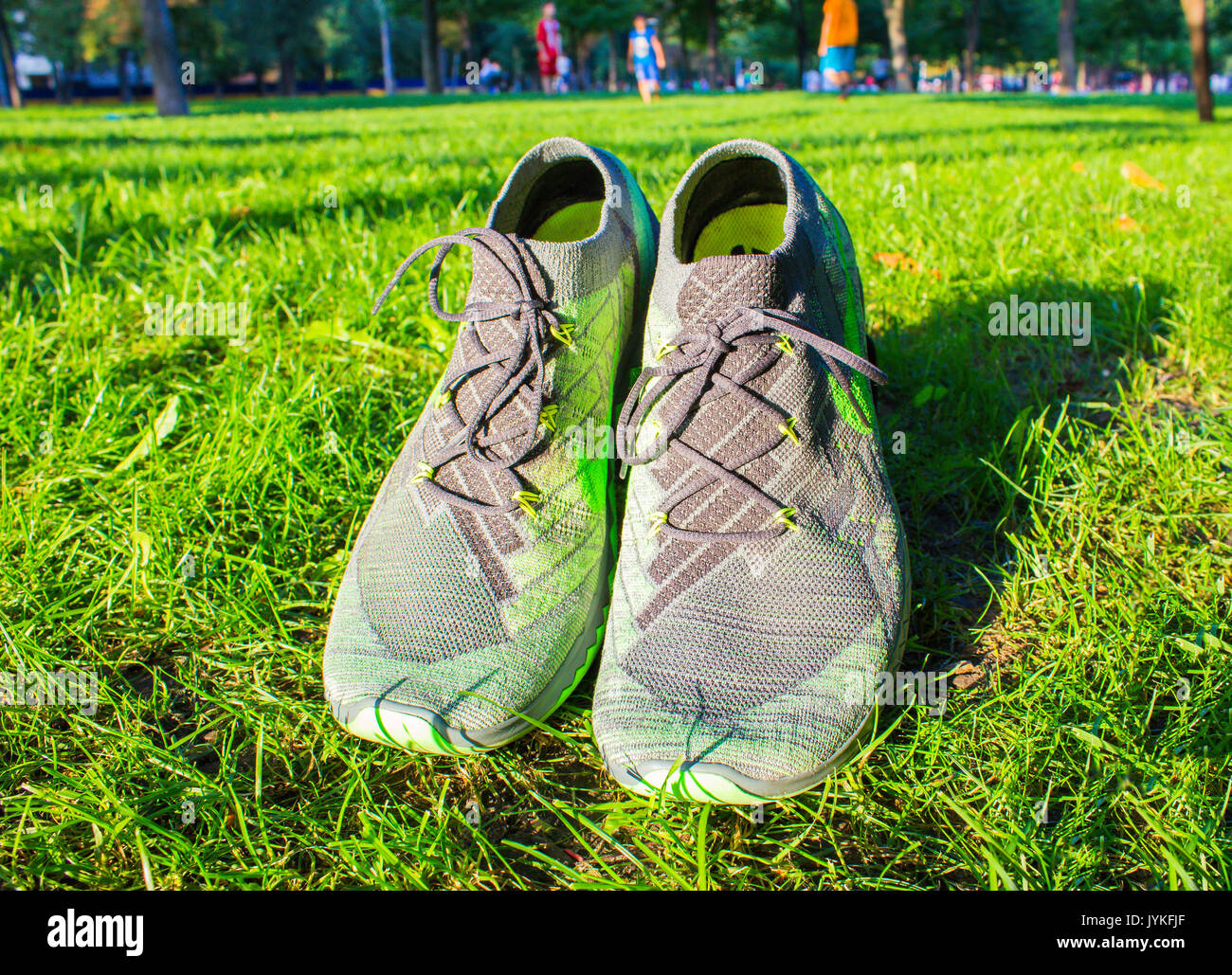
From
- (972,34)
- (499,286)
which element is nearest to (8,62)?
(972,34)

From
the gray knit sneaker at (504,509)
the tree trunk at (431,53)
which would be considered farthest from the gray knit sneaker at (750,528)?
the tree trunk at (431,53)

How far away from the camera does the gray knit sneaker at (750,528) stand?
4.42 feet

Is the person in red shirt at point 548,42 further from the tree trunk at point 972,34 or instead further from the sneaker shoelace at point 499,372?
the tree trunk at point 972,34

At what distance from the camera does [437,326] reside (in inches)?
112

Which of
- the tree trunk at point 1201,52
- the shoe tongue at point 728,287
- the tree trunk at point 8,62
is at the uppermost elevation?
the tree trunk at point 8,62

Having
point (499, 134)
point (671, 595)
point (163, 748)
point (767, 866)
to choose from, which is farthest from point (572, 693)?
point (499, 134)

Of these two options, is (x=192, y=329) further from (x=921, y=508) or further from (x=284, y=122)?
(x=284, y=122)

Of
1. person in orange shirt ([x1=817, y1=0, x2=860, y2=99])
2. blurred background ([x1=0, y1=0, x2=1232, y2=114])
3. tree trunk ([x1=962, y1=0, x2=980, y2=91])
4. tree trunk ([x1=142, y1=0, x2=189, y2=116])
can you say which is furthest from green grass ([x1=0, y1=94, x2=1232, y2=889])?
tree trunk ([x1=962, y1=0, x2=980, y2=91])

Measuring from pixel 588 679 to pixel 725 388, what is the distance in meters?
0.71

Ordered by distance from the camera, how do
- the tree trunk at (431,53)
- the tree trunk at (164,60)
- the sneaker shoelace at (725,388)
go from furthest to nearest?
the tree trunk at (431,53) < the tree trunk at (164,60) < the sneaker shoelace at (725,388)

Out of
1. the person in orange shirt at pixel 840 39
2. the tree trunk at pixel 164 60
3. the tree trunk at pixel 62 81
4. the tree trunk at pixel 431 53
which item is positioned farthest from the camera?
the tree trunk at pixel 62 81

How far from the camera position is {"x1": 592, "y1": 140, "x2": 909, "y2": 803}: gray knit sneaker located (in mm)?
1347

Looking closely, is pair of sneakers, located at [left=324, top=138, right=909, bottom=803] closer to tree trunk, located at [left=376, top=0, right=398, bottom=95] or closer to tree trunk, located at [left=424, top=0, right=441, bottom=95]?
tree trunk, located at [left=424, top=0, right=441, bottom=95]

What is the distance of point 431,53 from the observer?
34.2 meters
